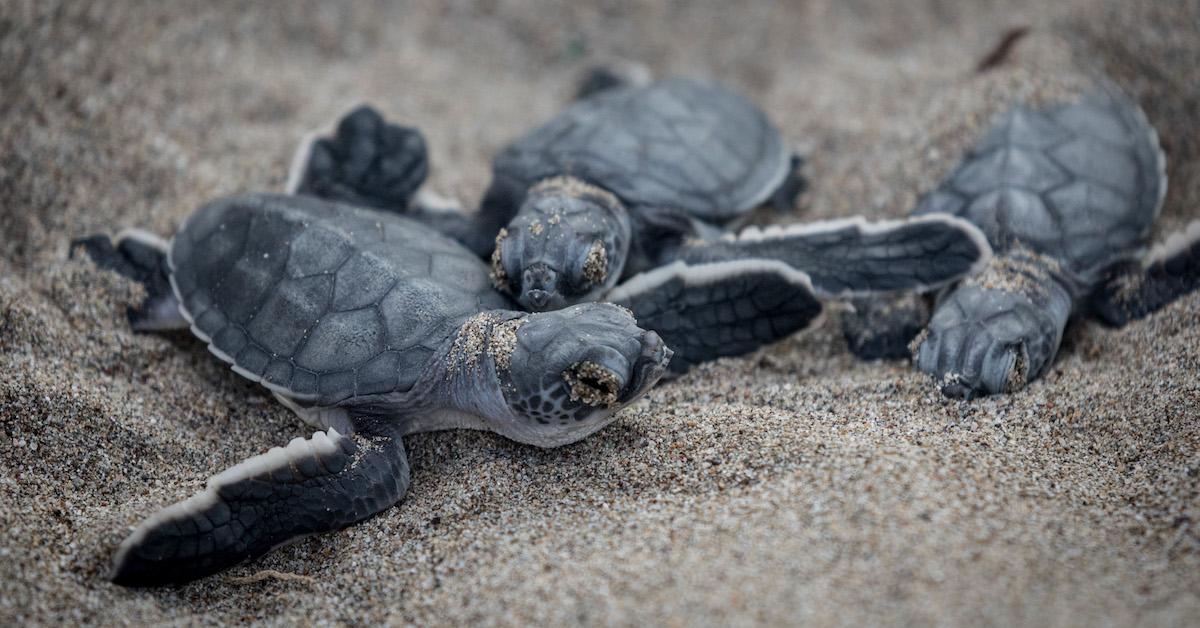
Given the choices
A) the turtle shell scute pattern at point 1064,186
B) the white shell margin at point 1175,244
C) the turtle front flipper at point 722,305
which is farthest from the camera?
the turtle shell scute pattern at point 1064,186

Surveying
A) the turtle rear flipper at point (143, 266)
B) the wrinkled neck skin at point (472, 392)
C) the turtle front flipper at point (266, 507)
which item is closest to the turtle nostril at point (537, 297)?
the wrinkled neck skin at point (472, 392)

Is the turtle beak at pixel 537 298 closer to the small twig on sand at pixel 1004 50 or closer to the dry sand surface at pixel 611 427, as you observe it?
the dry sand surface at pixel 611 427

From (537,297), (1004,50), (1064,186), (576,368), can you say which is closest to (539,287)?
(537,297)

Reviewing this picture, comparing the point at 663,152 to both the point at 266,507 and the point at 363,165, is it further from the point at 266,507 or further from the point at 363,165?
the point at 266,507

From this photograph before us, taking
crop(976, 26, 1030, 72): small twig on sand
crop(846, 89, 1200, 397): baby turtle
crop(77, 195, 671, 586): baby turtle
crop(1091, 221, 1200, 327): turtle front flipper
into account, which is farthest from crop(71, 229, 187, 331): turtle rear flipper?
crop(976, 26, 1030, 72): small twig on sand

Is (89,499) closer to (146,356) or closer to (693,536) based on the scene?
(146,356)

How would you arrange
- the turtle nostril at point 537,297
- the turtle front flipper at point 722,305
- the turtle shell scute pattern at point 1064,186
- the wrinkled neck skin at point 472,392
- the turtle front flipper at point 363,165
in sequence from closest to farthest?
the wrinkled neck skin at point 472,392
the turtle nostril at point 537,297
the turtle front flipper at point 722,305
the turtle shell scute pattern at point 1064,186
the turtle front flipper at point 363,165

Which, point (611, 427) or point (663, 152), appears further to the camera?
point (663, 152)
